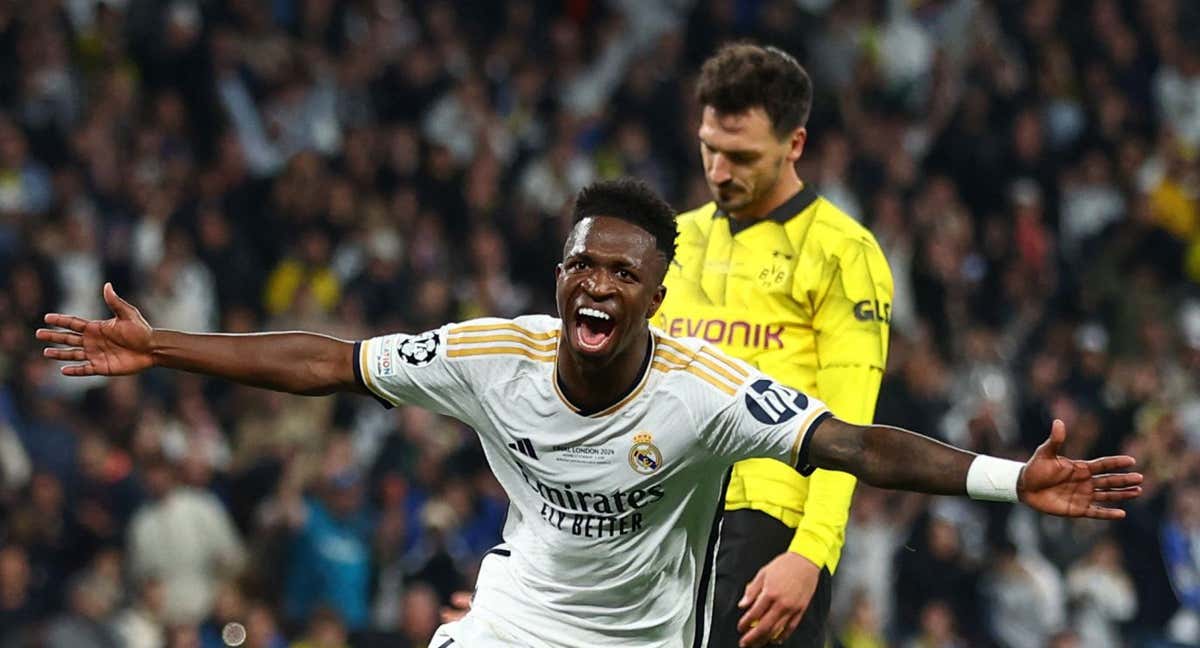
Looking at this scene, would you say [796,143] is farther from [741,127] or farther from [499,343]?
[499,343]

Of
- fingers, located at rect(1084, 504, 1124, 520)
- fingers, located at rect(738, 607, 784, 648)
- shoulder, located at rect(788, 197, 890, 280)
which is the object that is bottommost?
fingers, located at rect(738, 607, 784, 648)

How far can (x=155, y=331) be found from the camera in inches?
211

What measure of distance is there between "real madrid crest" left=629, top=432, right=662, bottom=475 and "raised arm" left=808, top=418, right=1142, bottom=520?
437 mm

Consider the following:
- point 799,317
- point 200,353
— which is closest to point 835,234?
point 799,317

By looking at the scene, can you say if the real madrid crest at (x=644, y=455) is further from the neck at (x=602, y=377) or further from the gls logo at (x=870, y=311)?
the gls logo at (x=870, y=311)

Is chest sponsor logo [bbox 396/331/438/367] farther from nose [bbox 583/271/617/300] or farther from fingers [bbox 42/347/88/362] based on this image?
fingers [bbox 42/347/88/362]

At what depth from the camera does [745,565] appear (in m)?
6.09

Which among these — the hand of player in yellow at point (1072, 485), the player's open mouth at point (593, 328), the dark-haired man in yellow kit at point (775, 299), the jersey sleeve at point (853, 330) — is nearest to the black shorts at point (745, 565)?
the dark-haired man in yellow kit at point (775, 299)

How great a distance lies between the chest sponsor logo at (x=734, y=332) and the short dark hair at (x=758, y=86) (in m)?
0.62

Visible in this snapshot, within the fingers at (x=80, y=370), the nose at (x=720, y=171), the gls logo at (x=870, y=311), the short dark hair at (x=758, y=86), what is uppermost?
the short dark hair at (x=758, y=86)

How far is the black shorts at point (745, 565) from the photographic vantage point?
238 inches

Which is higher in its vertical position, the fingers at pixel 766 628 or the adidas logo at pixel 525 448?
the adidas logo at pixel 525 448

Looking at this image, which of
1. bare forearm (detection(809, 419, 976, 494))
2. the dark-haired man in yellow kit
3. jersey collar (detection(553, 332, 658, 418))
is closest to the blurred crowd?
the dark-haired man in yellow kit

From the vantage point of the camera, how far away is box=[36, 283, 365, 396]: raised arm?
5297 millimetres
